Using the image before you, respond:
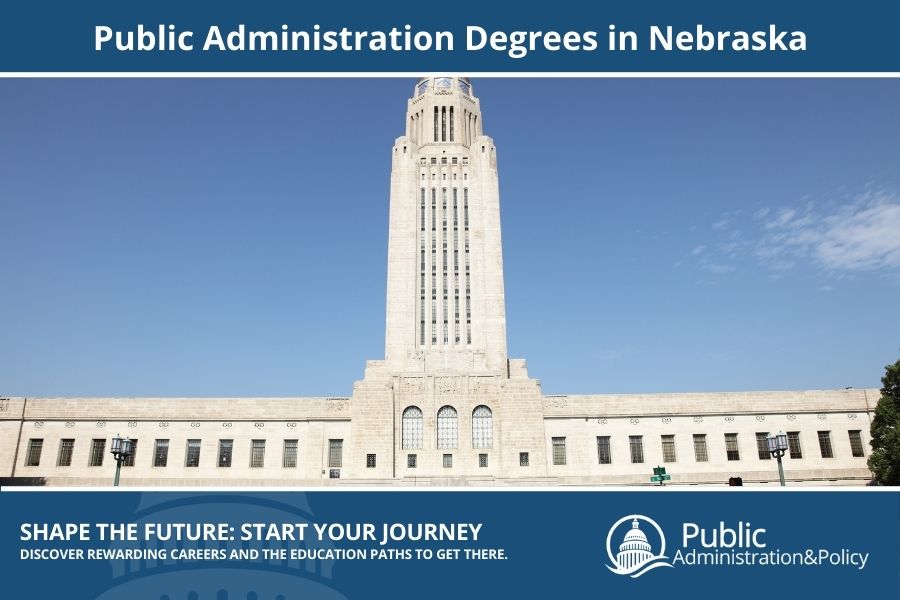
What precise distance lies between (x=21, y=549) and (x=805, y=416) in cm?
4505

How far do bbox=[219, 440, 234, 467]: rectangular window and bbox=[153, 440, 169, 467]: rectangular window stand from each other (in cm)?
369

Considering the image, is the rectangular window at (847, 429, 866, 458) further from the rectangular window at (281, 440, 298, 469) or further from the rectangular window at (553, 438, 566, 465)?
the rectangular window at (281, 440, 298, 469)

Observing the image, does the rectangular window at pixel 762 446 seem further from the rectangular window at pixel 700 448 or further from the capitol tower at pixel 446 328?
the capitol tower at pixel 446 328

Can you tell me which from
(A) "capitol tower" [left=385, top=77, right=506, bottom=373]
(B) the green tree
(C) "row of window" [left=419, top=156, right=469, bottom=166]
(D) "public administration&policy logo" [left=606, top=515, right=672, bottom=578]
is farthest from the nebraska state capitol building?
(D) "public administration&policy logo" [left=606, top=515, right=672, bottom=578]

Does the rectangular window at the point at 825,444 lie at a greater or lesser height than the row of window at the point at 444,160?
lesser

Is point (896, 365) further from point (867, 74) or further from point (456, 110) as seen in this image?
point (456, 110)

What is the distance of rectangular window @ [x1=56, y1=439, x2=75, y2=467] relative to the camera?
40781 mm

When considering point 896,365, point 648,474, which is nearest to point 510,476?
point 648,474

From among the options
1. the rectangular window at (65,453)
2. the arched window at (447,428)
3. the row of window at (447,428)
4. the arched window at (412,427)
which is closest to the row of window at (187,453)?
the rectangular window at (65,453)

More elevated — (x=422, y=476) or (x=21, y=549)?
(x=422, y=476)

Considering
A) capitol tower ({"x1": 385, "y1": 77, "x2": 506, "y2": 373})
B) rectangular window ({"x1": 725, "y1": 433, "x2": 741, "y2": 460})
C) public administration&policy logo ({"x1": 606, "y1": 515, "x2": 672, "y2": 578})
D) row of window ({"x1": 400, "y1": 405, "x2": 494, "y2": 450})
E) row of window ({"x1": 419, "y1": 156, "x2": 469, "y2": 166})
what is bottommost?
public administration&policy logo ({"x1": 606, "y1": 515, "x2": 672, "y2": 578})

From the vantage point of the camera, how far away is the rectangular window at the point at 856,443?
40.9 meters

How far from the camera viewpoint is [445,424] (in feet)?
137

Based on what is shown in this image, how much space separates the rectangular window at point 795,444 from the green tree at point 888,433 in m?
6.04
